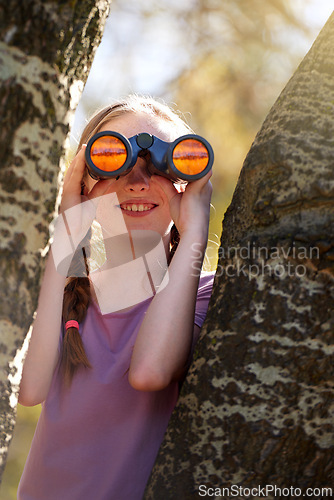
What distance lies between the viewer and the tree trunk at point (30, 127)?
2.72 ft

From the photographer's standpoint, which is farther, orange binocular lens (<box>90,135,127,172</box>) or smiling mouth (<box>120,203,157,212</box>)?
smiling mouth (<box>120,203,157,212</box>)

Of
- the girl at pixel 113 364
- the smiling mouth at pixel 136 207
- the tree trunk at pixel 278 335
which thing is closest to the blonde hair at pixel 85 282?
the girl at pixel 113 364

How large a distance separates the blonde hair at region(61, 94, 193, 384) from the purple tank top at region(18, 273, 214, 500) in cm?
5

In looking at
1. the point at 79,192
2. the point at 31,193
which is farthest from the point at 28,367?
the point at 31,193

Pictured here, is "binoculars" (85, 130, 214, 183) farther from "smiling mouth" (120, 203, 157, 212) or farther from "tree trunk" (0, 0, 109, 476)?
"tree trunk" (0, 0, 109, 476)

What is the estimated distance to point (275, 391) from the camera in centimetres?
102

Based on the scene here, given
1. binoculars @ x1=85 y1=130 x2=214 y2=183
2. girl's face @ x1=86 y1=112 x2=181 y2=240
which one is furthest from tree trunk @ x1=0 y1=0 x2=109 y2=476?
girl's face @ x1=86 y1=112 x2=181 y2=240

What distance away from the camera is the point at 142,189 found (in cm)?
174

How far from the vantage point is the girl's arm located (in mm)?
1409

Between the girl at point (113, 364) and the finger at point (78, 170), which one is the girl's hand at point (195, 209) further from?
the finger at point (78, 170)

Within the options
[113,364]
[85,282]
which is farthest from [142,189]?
[113,364]

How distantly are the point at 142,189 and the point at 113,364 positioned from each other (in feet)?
1.85

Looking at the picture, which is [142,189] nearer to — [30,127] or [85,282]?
[85,282]

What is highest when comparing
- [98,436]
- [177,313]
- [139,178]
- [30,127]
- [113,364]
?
[139,178]
